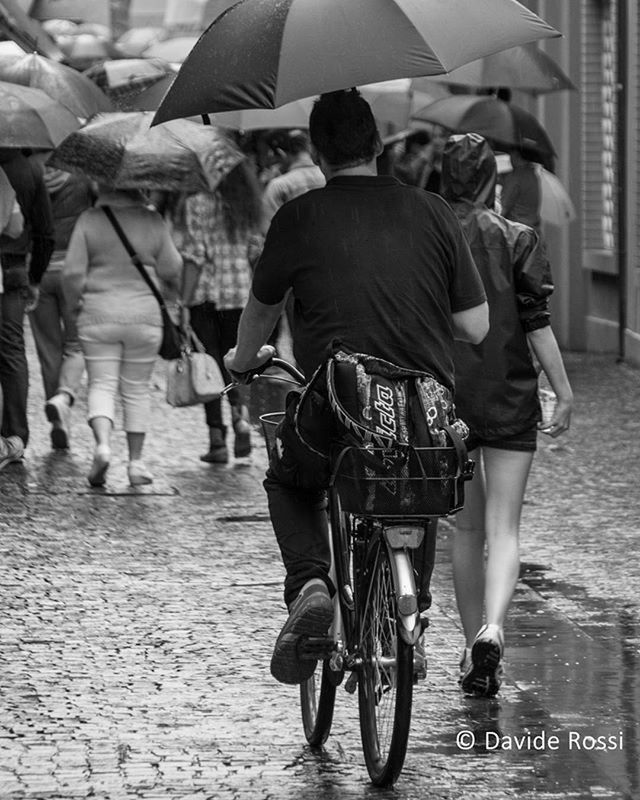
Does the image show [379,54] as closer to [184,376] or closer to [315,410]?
[315,410]

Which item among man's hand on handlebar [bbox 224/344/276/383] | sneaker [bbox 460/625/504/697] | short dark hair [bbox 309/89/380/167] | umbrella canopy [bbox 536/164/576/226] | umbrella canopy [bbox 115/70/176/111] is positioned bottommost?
umbrella canopy [bbox 536/164/576/226]

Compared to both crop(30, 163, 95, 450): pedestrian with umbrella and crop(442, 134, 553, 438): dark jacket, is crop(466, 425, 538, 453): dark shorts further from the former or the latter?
crop(30, 163, 95, 450): pedestrian with umbrella

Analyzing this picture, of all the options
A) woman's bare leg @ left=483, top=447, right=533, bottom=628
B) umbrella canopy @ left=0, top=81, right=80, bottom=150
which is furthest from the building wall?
woman's bare leg @ left=483, top=447, right=533, bottom=628

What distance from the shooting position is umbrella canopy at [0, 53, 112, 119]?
12398 millimetres

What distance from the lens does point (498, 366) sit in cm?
667

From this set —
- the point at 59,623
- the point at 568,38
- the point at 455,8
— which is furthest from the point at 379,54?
the point at 568,38

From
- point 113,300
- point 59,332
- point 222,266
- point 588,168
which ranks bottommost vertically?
point 588,168

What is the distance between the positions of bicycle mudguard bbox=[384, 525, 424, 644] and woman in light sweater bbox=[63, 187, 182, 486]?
5941mm

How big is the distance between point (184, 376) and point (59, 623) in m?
3.92

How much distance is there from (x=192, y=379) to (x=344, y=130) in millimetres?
5899

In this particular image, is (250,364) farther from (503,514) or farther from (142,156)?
(142,156)

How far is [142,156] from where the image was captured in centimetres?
1077

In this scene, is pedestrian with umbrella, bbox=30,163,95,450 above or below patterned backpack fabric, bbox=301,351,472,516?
below

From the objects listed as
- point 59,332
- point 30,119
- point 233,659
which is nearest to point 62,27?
point 59,332
